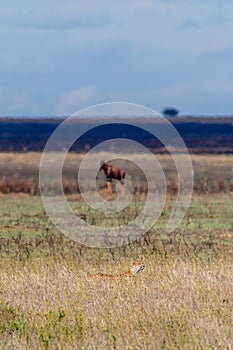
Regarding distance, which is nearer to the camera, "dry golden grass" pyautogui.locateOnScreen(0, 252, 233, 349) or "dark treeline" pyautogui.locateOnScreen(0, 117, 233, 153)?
"dry golden grass" pyautogui.locateOnScreen(0, 252, 233, 349)

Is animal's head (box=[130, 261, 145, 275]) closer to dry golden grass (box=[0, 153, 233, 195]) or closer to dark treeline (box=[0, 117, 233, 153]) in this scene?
dry golden grass (box=[0, 153, 233, 195])

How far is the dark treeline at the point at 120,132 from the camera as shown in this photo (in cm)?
5809

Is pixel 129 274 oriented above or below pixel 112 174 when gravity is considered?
above

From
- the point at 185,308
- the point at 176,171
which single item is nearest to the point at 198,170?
the point at 176,171

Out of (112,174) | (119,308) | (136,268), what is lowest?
(112,174)

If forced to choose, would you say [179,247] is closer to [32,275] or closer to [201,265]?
[201,265]

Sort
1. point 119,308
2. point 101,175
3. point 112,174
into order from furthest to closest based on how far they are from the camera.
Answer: point 101,175
point 112,174
point 119,308

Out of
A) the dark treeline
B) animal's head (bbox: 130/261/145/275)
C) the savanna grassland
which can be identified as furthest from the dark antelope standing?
the dark treeline

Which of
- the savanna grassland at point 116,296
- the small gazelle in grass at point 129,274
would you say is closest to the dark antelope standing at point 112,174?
the savanna grassland at point 116,296

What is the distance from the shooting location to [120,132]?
207ft

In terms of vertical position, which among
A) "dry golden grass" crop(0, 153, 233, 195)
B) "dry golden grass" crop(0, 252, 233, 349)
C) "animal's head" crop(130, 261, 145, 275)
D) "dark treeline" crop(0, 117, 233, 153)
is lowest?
"dark treeline" crop(0, 117, 233, 153)

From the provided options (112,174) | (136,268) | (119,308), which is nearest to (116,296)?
(119,308)

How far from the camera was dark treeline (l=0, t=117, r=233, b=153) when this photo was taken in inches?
2287

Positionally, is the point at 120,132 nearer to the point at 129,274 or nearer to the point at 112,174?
the point at 112,174
